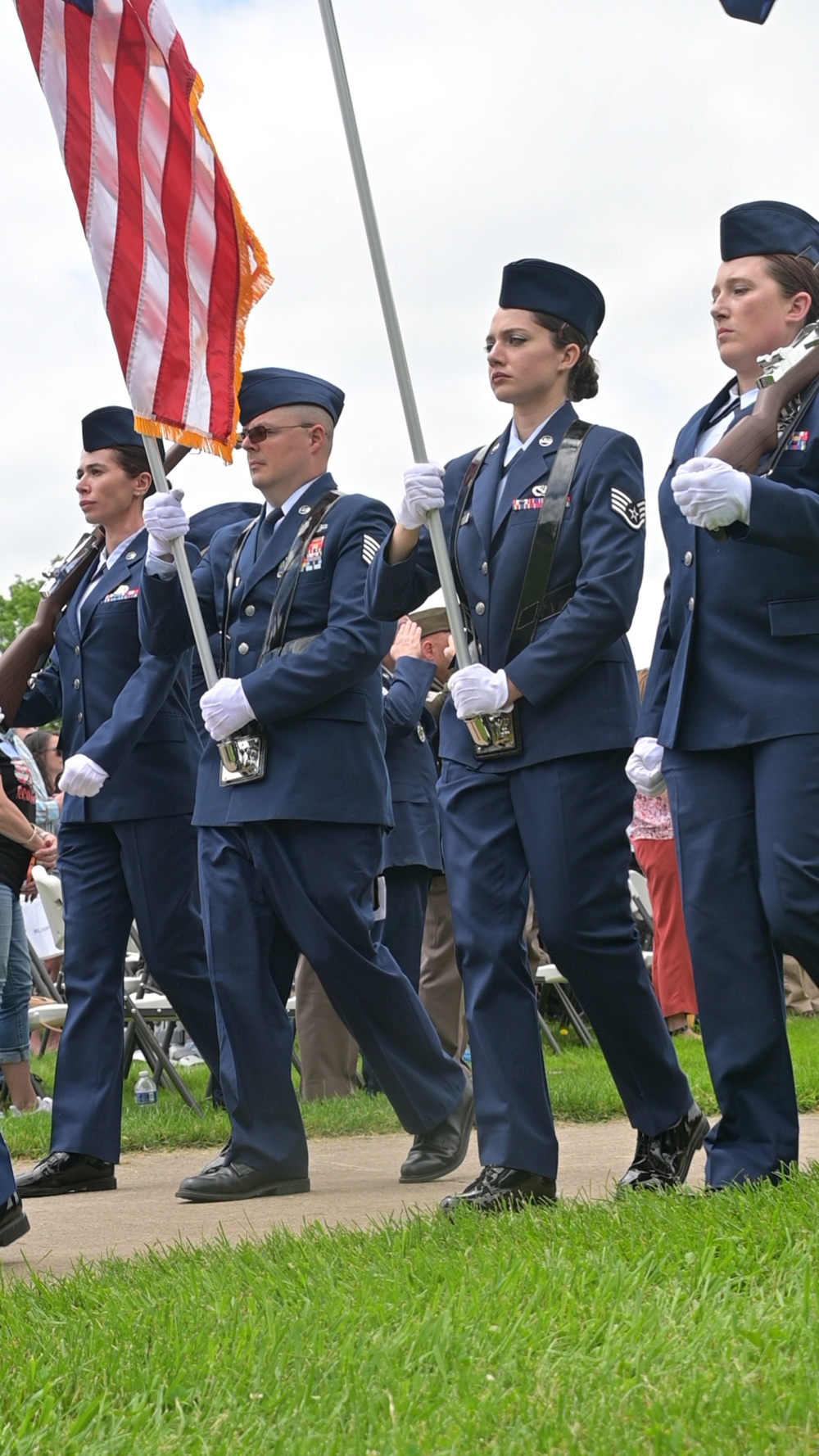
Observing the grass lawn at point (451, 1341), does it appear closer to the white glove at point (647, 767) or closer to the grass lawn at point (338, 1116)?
the white glove at point (647, 767)

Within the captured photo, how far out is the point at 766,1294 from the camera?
335 cm

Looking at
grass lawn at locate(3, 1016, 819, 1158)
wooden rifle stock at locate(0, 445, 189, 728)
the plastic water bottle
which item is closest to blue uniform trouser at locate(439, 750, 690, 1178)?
grass lawn at locate(3, 1016, 819, 1158)

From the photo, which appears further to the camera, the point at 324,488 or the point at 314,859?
the point at 324,488

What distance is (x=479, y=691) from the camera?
5.06 metres

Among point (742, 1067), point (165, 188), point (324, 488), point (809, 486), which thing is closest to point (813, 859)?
point (742, 1067)

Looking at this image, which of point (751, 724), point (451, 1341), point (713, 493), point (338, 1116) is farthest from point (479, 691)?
point (338, 1116)

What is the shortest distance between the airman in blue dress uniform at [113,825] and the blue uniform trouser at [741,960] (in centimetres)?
261

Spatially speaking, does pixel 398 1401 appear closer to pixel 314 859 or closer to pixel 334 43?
pixel 314 859

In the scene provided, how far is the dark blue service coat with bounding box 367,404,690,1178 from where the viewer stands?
5062 millimetres

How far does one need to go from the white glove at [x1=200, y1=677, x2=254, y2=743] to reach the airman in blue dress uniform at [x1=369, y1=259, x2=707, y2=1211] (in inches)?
33.3

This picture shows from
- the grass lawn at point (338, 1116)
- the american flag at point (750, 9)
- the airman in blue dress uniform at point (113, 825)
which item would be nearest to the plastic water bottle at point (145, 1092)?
the grass lawn at point (338, 1116)

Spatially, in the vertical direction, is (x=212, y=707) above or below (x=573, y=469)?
below

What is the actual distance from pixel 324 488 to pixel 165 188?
3.89 ft

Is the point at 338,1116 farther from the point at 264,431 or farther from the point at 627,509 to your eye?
the point at 627,509
